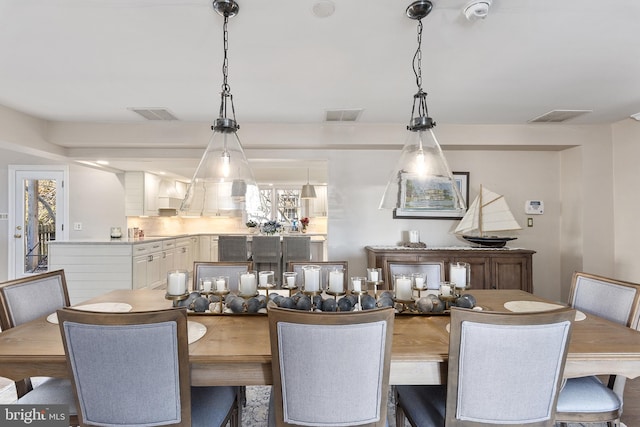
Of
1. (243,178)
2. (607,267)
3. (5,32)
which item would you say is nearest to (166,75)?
(5,32)

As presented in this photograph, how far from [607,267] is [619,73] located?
8.39ft

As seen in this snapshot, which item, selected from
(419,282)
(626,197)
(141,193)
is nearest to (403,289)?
(419,282)

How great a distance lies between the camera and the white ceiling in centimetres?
181

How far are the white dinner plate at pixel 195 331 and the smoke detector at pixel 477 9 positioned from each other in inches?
82.2

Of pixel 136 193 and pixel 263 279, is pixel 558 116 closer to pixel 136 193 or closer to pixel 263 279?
pixel 263 279

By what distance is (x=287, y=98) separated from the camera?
314 cm

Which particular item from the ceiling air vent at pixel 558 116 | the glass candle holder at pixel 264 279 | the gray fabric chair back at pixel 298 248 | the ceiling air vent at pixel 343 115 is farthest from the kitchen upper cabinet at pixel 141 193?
the ceiling air vent at pixel 558 116

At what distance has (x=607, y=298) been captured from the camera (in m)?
1.86

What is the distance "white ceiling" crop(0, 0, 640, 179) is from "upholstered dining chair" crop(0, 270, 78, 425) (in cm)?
150

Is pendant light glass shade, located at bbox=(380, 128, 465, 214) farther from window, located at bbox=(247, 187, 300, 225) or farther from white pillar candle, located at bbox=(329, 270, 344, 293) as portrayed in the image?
window, located at bbox=(247, 187, 300, 225)

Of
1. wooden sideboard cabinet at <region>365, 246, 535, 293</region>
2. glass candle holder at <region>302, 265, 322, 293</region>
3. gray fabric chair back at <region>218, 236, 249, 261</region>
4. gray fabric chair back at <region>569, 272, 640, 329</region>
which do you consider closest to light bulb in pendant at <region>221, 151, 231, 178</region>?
glass candle holder at <region>302, 265, 322, 293</region>

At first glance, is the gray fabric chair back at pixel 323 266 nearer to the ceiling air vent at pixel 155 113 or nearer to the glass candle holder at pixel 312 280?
the glass candle holder at pixel 312 280

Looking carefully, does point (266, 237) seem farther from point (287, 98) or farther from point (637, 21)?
point (637, 21)

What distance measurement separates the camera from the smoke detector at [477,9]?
5.49ft
